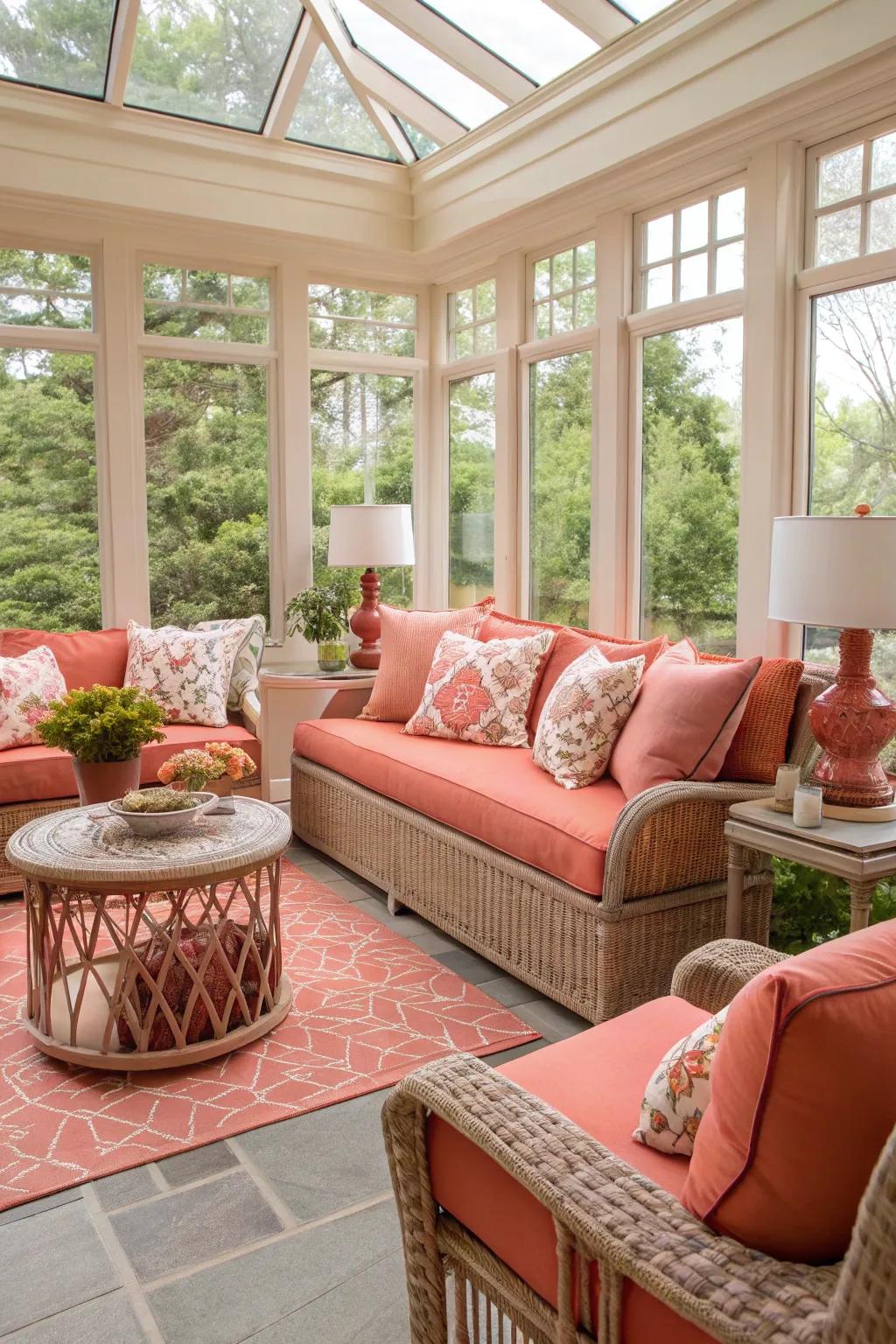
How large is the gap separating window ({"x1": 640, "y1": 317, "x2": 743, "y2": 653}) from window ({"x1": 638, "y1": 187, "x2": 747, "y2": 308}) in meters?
0.15

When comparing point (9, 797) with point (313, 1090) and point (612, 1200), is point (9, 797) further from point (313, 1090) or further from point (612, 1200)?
point (612, 1200)

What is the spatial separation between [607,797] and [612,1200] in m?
1.90

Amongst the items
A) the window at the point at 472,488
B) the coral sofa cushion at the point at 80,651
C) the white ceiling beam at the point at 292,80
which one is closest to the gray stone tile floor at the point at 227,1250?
the coral sofa cushion at the point at 80,651

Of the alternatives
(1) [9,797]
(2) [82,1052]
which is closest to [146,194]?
(1) [9,797]

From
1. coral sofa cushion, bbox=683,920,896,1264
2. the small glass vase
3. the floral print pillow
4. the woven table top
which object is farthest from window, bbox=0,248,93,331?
coral sofa cushion, bbox=683,920,896,1264

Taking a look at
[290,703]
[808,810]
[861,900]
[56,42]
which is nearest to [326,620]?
[290,703]

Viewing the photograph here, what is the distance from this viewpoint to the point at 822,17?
10.2 feet

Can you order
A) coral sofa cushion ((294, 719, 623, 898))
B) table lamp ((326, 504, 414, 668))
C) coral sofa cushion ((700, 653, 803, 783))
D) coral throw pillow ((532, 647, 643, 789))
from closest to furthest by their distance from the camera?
1. coral sofa cushion ((294, 719, 623, 898))
2. coral sofa cushion ((700, 653, 803, 783))
3. coral throw pillow ((532, 647, 643, 789))
4. table lamp ((326, 504, 414, 668))

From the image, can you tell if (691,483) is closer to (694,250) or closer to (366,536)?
(694,250)

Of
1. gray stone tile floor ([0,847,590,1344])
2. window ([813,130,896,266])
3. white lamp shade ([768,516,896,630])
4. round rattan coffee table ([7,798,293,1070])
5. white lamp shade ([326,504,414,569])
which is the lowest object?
gray stone tile floor ([0,847,590,1344])

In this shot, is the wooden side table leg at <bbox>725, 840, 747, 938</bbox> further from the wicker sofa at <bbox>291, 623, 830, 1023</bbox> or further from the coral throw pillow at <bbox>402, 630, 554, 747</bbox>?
the coral throw pillow at <bbox>402, 630, 554, 747</bbox>

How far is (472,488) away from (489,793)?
2.58 m

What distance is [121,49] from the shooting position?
432 centimetres

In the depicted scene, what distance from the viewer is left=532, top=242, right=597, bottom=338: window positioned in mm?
4539
